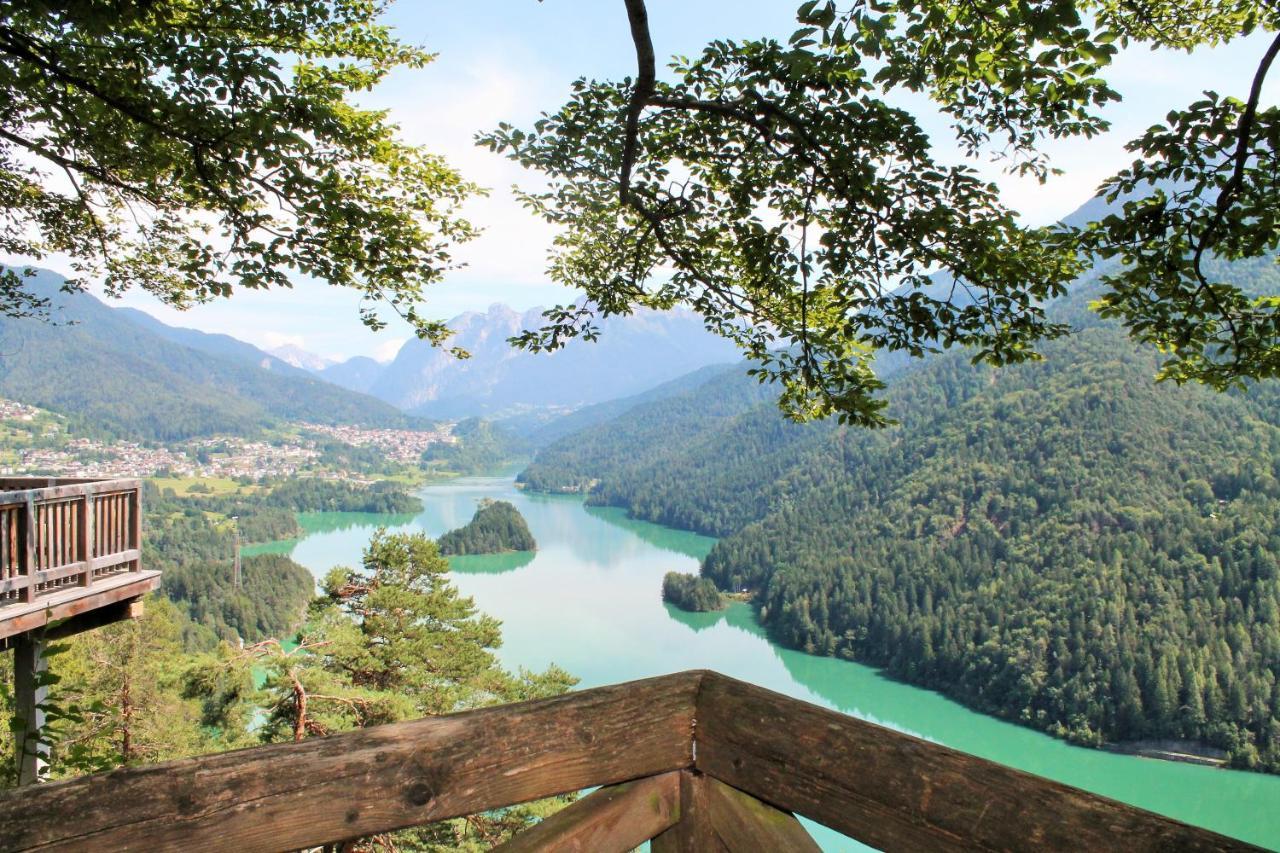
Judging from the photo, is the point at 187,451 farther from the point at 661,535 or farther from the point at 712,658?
the point at 712,658

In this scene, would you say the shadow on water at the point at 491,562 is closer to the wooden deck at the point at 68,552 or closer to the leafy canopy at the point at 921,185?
the wooden deck at the point at 68,552

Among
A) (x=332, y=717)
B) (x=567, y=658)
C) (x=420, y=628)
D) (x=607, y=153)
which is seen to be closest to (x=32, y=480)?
(x=607, y=153)

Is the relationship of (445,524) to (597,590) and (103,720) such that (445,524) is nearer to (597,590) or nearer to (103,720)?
(597,590)

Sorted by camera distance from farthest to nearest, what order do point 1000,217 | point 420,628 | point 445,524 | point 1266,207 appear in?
point 445,524
point 420,628
point 1000,217
point 1266,207

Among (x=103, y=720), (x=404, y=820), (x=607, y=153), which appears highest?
(x=607, y=153)

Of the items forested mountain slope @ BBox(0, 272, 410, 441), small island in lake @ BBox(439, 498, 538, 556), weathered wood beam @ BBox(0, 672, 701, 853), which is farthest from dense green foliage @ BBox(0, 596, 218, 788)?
forested mountain slope @ BBox(0, 272, 410, 441)

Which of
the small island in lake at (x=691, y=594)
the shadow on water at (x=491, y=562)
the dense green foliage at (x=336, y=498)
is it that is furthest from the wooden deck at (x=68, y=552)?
the dense green foliage at (x=336, y=498)

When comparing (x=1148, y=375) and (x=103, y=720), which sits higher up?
(x=1148, y=375)

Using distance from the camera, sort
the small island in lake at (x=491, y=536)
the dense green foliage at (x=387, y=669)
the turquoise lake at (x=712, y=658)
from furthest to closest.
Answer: the small island in lake at (x=491, y=536)
the turquoise lake at (x=712, y=658)
the dense green foliage at (x=387, y=669)
